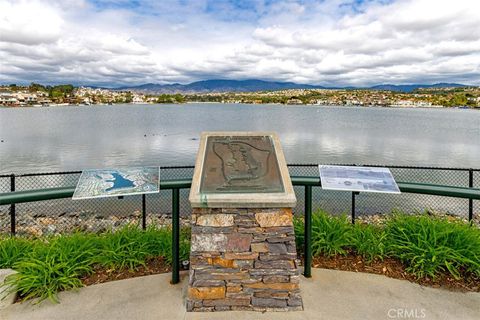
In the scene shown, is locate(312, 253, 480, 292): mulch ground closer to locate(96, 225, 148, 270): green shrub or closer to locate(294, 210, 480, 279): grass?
locate(294, 210, 480, 279): grass

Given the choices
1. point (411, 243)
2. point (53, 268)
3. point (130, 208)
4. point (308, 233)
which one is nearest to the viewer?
point (53, 268)

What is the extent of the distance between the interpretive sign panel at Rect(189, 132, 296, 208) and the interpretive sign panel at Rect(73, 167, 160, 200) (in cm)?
57

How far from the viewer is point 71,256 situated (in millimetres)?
4020

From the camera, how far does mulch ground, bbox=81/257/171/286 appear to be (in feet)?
12.8

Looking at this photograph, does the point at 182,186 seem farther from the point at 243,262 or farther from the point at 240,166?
the point at 243,262

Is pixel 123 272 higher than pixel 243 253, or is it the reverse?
pixel 243 253

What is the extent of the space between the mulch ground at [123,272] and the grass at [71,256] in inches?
2.1

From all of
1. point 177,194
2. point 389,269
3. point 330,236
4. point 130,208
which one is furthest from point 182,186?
point 130,208

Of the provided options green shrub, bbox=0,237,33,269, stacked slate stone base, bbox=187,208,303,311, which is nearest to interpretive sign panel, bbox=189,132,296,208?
stacked slate stone base, bbox=187,208,303,311

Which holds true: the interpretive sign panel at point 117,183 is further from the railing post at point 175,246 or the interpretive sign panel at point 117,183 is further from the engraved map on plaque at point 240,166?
the engraved map on plaque at point 240,166

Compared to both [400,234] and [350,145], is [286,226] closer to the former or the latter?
[400,234]

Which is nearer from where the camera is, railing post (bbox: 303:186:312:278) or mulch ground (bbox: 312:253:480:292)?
mulch ground (bbox: 312:253:480:292)

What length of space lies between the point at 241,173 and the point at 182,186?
2.22 ft

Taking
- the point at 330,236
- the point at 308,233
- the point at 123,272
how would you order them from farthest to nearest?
the point at 330,236 < the point at 123,272 < the point at 308,233
